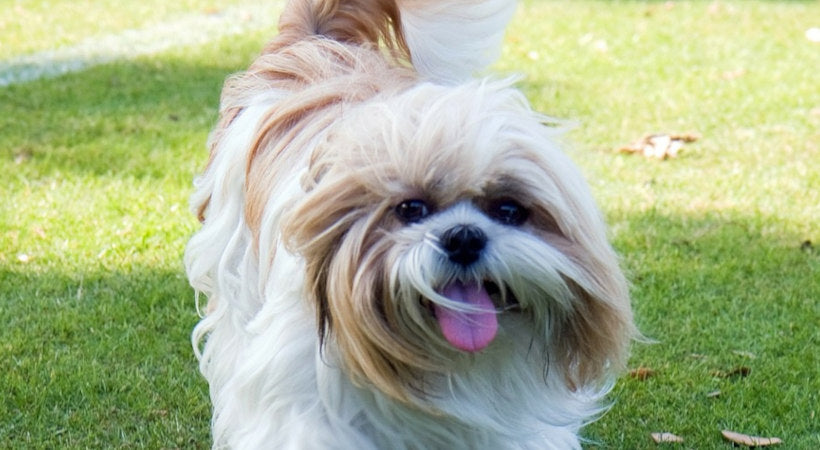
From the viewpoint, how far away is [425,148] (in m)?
2.76

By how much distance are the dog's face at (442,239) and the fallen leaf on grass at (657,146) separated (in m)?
4.71

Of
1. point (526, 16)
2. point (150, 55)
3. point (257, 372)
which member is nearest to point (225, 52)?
point (150, 55)

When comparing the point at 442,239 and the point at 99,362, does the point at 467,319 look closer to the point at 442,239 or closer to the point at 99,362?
the point at 442,239

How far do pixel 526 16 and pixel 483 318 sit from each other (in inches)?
381

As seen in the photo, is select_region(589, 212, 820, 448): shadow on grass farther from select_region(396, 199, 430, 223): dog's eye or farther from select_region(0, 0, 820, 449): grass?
select_region(396, 199, 430, 223): dog's eye

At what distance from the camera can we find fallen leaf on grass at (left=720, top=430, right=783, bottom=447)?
13.8ft

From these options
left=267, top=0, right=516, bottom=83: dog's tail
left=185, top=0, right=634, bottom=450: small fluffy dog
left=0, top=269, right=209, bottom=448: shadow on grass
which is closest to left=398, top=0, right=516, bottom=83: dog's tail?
left=267, top=0, right=516, bottom=83: dog's tail

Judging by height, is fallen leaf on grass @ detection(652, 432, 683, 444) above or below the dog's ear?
below

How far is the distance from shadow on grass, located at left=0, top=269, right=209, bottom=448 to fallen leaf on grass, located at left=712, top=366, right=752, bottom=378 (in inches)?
71.2

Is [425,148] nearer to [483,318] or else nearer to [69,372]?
[483,318]

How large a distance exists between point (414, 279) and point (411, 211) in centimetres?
18

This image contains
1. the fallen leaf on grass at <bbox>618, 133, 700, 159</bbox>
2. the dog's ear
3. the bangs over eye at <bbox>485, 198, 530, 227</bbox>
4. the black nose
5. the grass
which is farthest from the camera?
the fallen leaf on grass at <bbox>618, 133, 700, 159</bbox>

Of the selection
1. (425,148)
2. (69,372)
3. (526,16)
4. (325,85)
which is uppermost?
(425,148)

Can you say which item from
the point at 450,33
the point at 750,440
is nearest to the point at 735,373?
the point at 750,440
